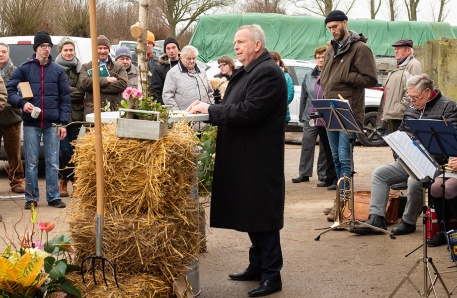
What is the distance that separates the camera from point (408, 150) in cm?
625

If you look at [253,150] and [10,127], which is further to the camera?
[10,127]

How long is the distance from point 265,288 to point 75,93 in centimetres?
569

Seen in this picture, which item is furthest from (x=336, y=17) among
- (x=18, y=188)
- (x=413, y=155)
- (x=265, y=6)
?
(x=265, y=6)

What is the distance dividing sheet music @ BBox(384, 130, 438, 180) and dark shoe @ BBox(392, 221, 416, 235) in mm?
2632

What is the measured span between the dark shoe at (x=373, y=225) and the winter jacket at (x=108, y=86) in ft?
12.6

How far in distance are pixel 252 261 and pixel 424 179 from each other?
5.66 ft

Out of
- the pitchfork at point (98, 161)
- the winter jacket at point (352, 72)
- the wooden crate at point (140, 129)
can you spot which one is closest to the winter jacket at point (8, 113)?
the winter jacket at point (352, 72)

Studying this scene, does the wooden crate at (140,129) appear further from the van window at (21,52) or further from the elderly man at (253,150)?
the van window at (21,52)

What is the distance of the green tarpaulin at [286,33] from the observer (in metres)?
28.4

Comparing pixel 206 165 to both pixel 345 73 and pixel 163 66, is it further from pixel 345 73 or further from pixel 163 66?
pixel 163 66

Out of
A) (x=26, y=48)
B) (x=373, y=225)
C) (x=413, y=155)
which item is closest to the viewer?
(x=413, y=155)

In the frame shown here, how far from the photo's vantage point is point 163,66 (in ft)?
38.7

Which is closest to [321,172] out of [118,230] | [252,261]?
[252,261]

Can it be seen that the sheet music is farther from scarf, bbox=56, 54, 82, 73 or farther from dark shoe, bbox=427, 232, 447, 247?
scarf, bbox=56, 54, 82, 73
